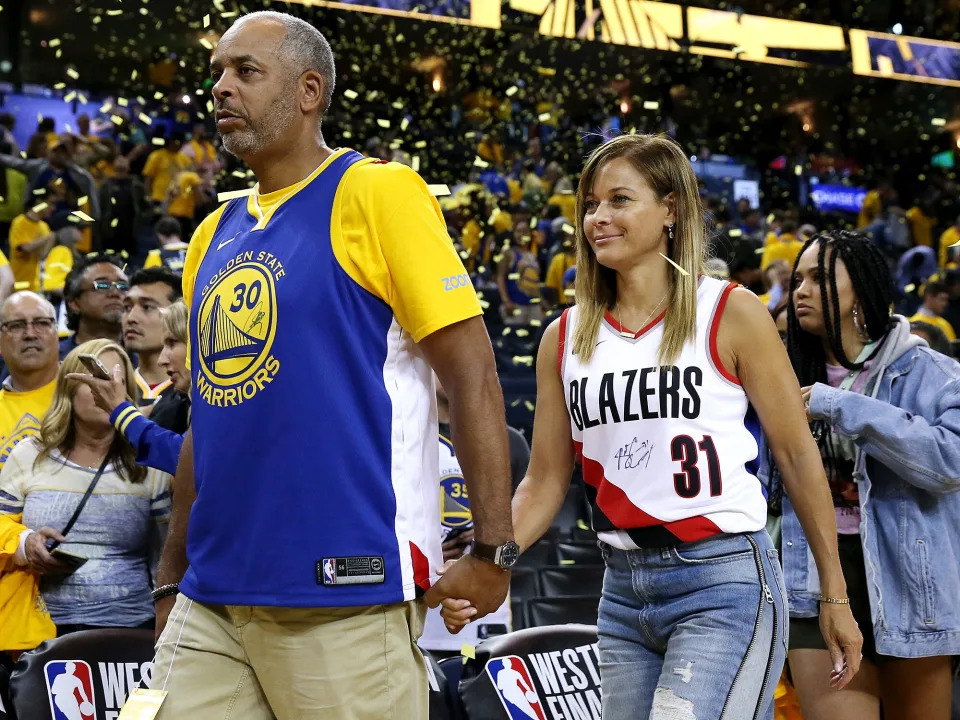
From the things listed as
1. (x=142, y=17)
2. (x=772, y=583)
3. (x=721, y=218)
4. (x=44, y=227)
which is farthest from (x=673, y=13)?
(x=772, y=583)

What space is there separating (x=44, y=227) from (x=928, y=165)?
17126 mm

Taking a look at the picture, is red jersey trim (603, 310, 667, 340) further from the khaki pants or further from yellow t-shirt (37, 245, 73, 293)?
yellow t-shirt (37, 245, 73, 293)

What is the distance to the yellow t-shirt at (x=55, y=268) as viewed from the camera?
9.74 metres

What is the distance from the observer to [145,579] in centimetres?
400

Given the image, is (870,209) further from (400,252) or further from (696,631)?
(400,252)

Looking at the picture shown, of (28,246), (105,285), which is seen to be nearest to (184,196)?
(28,246)

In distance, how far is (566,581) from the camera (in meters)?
5.41

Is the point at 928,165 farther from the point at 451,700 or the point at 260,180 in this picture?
the point at 260,180

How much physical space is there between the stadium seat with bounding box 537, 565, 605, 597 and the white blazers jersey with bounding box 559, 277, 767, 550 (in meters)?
3.05

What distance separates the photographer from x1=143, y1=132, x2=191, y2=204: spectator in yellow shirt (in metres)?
13.5

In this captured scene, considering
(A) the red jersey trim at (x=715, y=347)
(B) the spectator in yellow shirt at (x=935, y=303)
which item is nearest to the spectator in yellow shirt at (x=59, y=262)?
(B) the spectator in yellow shirt at (x=935, y=303)

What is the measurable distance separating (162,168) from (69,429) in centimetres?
1001

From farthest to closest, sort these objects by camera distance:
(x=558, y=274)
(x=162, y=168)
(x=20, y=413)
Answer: (x=162, y=168)
(x=558, y=274)
(x=20, y=413)

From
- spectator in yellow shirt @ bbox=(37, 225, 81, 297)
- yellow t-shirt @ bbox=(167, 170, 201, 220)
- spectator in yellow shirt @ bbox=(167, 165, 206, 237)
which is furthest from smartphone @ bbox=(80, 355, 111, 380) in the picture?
yellow t-shirt @ bbox=(167, 170, 201, 220)
